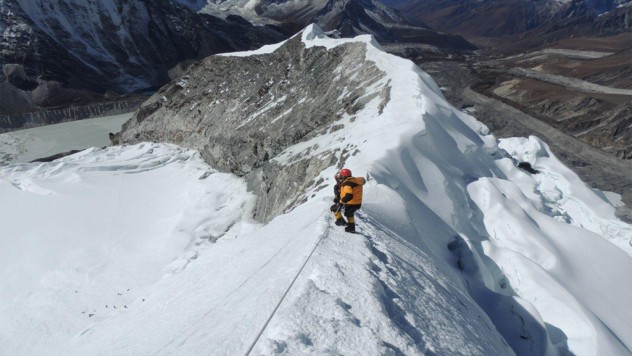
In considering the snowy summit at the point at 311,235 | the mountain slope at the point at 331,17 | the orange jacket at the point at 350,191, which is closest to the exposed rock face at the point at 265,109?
the snowy summit at the point at 311,235

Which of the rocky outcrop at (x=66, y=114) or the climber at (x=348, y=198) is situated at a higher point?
the rocky outcrop at (x=66, y=114)

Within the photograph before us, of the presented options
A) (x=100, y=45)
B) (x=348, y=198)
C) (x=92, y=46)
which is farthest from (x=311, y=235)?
(x=100, y=45)

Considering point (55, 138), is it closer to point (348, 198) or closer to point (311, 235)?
point (311, 235)

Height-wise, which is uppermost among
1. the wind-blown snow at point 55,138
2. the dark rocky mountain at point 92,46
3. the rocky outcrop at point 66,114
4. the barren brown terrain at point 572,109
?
the dark rocky mountain at point 92,46

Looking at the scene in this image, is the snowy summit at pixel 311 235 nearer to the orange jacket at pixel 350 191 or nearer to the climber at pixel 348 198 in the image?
the climber at pixel 348 198

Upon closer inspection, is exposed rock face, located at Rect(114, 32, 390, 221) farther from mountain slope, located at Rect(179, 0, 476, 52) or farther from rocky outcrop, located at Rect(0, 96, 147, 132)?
mountain slope, located at Rect(179, 0, 476, 52)


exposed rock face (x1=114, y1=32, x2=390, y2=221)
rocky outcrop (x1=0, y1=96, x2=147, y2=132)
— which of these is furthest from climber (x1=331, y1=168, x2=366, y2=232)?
rocky outcrop (x1=0, y1=96, x2=147, y2=132)
